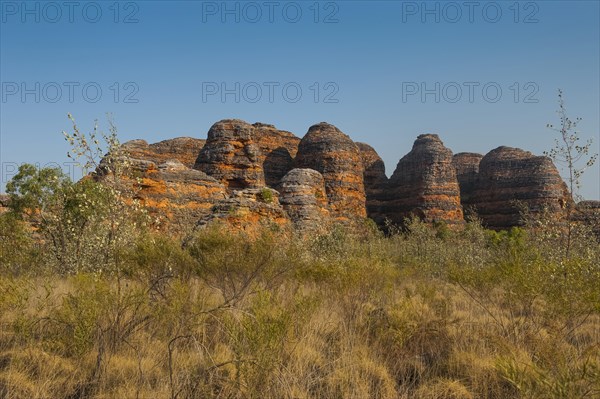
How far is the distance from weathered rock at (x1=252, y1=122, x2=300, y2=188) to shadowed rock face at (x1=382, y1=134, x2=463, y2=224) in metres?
15.6

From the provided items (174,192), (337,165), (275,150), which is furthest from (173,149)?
(174,192)

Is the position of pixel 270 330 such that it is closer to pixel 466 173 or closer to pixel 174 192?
pixel 174 192

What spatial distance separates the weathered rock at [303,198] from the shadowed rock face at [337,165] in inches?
453

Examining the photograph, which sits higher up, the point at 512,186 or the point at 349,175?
the point at 349,175

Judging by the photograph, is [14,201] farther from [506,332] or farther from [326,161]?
[326,161]

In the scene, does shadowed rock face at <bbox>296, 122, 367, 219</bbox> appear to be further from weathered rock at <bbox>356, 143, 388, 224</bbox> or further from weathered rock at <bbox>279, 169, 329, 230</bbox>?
weathered rock at <bbox>279, 169, 329, 230</bbox>

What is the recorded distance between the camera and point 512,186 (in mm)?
54188

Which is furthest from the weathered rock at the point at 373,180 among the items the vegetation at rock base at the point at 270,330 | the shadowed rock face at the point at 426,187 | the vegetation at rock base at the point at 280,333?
the vegetation at rock base at the point at 280,333

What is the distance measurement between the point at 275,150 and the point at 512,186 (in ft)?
107

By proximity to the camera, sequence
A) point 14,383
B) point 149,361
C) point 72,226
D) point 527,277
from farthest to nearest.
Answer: point 72,226 < point 527,277 < point 149,361 < point 14,383

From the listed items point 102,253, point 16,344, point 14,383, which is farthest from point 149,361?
point 102,253

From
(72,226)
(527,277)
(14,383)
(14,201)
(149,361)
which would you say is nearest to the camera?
(14,383)

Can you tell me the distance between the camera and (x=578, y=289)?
7.15 meters

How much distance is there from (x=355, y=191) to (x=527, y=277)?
41.5 meters
